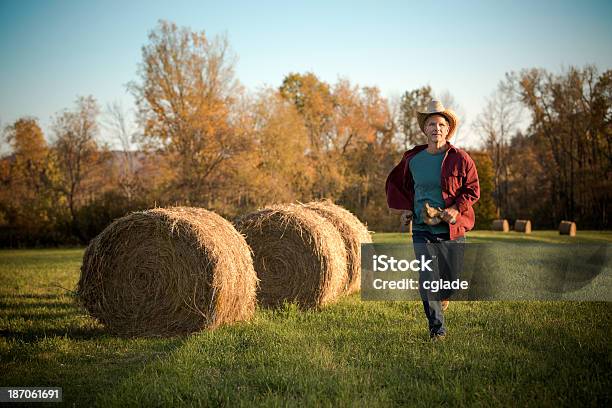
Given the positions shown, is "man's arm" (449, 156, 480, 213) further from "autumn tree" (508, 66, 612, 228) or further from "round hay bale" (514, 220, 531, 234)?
"autumn tree" (508, 66, 612, 228)

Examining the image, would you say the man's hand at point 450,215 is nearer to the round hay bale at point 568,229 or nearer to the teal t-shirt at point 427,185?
the teal t-shirt at point 427,185

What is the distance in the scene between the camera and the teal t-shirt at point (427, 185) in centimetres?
586

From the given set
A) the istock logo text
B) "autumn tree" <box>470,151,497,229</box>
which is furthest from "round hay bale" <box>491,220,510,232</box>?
the istock logo text

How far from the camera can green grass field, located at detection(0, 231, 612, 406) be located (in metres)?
4.18

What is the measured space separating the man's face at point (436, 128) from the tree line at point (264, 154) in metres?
21.1

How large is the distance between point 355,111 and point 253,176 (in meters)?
18.1

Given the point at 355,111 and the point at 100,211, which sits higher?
the point at 355,111

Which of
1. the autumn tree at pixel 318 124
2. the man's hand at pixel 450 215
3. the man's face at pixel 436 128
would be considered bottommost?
the man's hand at pixel 450 215

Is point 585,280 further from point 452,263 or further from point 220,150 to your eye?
point 220,150

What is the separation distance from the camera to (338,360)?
16.7ft

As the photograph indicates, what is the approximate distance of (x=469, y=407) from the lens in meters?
3.90

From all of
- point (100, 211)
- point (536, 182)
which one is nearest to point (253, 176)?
point (100, 211)
